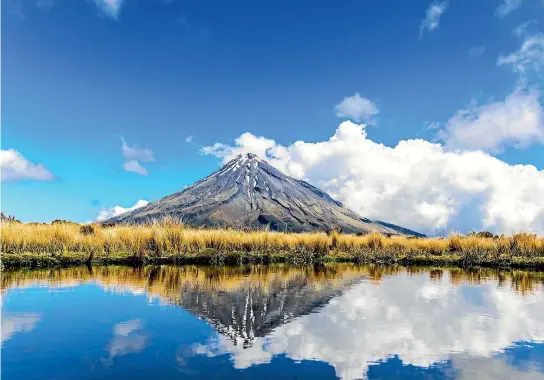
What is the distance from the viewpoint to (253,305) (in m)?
12.6

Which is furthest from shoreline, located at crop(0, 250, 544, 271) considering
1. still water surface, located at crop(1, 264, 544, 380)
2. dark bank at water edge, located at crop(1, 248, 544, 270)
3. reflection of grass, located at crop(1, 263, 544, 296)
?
still water surface, located at crop(1, 264, 544, 380)

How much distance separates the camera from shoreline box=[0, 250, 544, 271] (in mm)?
21328

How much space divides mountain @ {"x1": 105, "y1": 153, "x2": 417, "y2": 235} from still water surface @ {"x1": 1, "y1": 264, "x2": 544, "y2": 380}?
120 meters

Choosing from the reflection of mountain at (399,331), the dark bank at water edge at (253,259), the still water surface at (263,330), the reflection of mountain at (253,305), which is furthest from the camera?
the dark bank at water edge at (253,259)

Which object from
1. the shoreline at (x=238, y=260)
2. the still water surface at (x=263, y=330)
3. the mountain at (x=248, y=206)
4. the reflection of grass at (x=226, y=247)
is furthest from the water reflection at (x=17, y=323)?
the mountain at (x=248, y=206)

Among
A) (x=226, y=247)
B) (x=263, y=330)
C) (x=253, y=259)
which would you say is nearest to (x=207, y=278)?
(x=263, y=330)

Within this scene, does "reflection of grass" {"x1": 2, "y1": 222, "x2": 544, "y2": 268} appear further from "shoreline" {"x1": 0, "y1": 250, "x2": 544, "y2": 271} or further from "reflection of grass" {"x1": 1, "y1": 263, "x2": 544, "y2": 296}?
"reflection of grass" {"x1": 1, "y1": 263, "x2": 544, "y2": 296}

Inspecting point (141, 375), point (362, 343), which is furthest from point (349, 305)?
point (141, 375)

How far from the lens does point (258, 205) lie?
16512 centimetres

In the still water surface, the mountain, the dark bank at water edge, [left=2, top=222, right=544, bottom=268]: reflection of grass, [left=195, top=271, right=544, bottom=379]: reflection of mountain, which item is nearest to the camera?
the still water surface

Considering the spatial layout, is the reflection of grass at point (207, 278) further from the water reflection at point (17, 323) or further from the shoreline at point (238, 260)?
the water reflection at point (17, 323)

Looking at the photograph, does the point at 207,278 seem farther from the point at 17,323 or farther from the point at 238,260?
the point at 17,323

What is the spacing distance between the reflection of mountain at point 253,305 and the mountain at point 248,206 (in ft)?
392

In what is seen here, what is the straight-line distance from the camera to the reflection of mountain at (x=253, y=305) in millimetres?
10190
